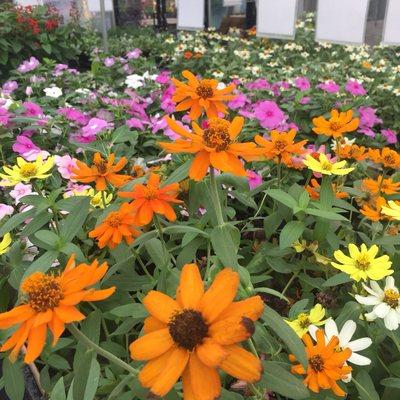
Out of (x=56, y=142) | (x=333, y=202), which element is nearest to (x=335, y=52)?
(x=56, y=142)

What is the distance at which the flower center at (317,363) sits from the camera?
0.55m

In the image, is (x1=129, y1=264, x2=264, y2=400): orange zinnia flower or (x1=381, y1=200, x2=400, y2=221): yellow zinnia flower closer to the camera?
(x1=129, y1=264, x2=264, y2=400): orange zinnia flower

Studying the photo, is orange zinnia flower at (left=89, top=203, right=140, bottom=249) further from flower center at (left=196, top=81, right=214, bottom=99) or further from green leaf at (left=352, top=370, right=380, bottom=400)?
green leaf at (left=352, top=370, right=380, bottom=400)

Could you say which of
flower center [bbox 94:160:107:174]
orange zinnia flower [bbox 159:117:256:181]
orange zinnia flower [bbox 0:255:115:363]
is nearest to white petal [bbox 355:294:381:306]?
orange zinnia flower [bbox 159:117:256:181]

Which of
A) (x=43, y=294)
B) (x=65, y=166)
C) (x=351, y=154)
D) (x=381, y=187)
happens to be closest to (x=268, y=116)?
(x=351, y=154)

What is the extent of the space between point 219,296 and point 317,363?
0.70 feet

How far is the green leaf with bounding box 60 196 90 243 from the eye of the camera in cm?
72

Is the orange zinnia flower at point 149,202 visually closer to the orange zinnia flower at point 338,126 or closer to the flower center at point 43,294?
the flower center at point 43,294

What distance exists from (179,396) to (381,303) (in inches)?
11.8

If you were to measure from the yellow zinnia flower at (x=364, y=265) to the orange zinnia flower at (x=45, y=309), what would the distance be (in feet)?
1.21

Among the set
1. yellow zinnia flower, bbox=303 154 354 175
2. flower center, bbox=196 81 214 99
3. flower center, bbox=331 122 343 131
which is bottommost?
yellow zinnia flower, bbox=303 154 354 175

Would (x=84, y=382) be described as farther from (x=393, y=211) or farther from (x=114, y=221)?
(x=393, y=211)

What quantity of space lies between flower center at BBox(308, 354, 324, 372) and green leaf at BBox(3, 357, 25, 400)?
427mm

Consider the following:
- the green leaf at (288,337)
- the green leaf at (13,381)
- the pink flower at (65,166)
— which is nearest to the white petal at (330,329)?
the green leaf at (288,337)
